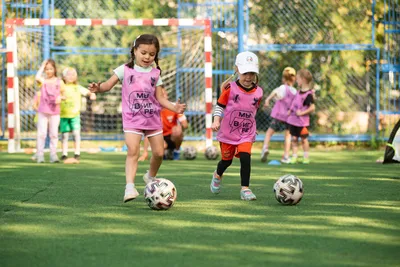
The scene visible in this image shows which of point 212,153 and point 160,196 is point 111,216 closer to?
point 160,196

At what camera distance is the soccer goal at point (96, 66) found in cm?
1499

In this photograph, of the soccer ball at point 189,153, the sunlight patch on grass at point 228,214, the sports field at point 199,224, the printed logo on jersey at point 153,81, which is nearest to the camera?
the sports field at point 199,224

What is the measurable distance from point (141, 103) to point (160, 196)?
132 cm

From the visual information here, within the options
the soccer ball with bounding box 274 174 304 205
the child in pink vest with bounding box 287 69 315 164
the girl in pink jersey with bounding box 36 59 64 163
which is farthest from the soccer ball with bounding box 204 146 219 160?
the soccer ball with bounding box 274 174 304 205

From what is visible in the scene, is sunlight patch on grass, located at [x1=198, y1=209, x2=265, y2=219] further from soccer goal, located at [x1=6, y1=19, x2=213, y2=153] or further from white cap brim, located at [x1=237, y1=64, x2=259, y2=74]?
soccer goal, located at [x1=6, y1=19, x2=213, y2=153]

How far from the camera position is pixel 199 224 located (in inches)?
240

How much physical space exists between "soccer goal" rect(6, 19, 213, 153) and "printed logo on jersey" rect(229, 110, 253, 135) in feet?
21.4

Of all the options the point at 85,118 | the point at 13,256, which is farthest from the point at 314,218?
the point at 85,118

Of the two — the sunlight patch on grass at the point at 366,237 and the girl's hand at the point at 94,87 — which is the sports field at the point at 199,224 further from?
the girl's hand at the point at 94,87

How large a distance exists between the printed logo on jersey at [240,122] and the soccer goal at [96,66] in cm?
651

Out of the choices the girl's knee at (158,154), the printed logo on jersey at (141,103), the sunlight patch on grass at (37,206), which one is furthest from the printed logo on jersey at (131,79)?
the sunlight patch on grass at (37,206)

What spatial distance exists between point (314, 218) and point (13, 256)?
2.68 m

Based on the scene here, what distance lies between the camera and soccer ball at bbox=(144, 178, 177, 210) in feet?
22.5

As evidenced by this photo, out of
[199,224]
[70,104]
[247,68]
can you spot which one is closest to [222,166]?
[247,68]
